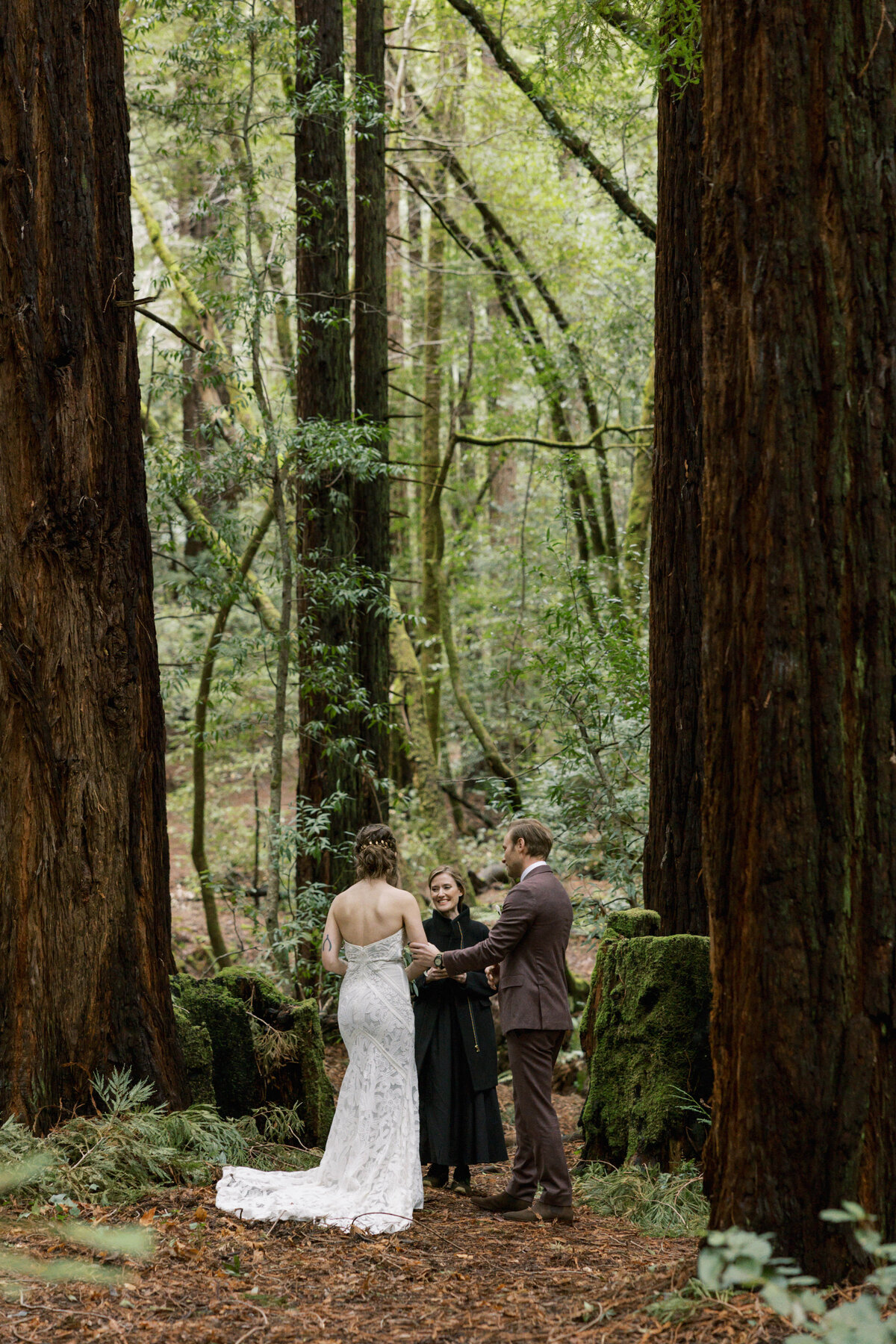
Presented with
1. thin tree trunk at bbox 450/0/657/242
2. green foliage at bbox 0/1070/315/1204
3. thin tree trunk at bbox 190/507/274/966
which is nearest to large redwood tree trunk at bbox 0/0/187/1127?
green foliage at bbox 0/1070/315/1204

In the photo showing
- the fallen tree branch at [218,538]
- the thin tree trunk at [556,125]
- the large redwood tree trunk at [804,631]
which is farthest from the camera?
the thin tree trunk at [556,125]

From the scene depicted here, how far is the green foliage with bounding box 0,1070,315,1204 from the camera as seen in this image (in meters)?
4.98

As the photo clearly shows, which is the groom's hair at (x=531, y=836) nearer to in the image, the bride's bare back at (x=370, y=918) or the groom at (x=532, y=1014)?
the groom at (x=532, y=1014)

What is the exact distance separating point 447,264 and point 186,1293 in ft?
53.9

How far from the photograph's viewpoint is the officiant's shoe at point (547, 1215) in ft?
19.0

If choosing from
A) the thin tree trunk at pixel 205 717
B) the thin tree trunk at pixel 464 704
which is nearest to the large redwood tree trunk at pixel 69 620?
the thin tree trunk at pixel 205 717

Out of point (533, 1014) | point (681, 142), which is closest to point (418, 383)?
point (681, 142)

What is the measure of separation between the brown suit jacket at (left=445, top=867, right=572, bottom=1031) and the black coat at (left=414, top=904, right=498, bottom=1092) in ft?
2.35

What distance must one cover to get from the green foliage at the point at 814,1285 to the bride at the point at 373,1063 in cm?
284

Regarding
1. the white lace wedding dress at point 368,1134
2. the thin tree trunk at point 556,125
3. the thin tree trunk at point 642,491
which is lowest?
the white lace wedding dress at point 368,1134

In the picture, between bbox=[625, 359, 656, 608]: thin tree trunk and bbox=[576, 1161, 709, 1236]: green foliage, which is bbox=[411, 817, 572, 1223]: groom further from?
bbox=[625, 359, 656, 608]: thin tree trunk

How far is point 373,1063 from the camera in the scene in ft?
20.5

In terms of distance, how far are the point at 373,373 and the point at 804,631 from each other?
10380mm

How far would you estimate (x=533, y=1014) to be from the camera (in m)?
5.93
